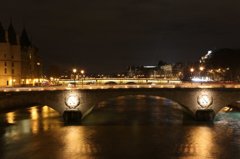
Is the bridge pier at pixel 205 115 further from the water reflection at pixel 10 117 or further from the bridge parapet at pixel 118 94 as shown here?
the water reflection at pixel 10 117

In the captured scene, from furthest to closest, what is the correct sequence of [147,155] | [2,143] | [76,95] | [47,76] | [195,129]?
[47,76], [76,95], [195,129], [2,143], [147,155]

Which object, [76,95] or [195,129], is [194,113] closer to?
[195,129]

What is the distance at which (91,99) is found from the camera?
66375 mm

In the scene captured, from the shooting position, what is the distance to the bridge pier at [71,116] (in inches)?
2539

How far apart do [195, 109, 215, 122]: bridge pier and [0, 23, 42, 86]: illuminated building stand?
60338 mm

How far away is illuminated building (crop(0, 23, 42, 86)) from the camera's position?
111 metres

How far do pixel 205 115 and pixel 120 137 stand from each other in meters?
16.4

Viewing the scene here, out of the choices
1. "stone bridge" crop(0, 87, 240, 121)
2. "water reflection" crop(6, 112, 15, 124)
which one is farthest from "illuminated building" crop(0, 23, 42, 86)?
"stone bridge" crop(0, 87, 240, 121)

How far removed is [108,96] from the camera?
218 feet

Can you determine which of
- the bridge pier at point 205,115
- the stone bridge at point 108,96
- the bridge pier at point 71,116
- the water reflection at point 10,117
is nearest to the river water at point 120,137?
the water reflection at point 10,117

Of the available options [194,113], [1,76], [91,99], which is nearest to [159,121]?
[194,113]

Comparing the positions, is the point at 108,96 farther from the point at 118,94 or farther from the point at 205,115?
the point at 205,115

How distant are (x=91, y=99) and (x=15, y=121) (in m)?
11.6

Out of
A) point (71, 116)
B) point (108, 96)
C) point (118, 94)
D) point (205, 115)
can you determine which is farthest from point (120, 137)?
point (205, 115)
